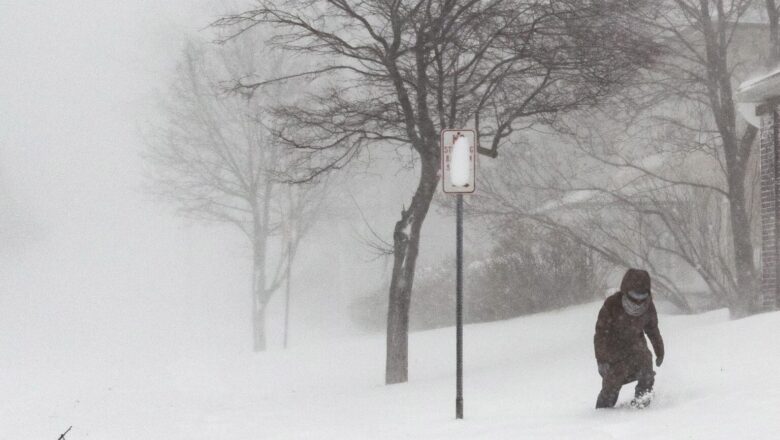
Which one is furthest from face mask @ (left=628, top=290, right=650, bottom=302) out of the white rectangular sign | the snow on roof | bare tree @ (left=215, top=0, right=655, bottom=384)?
the snow on roof

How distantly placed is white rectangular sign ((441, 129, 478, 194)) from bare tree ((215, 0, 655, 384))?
11.8 feet

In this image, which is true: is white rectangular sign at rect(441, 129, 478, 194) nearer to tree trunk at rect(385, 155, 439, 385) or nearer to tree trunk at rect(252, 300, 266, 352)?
tree trunk at rect(385, 155, 439, 385)

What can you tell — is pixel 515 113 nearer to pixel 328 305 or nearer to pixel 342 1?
pixel 342 1

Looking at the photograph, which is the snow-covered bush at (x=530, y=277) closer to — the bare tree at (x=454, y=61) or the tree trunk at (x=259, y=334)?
the tree trunk at (x=259, y=334)

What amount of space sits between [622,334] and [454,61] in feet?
19.3

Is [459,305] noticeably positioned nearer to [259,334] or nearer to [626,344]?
[626,344]

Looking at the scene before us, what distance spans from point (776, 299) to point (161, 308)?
3857 centimetres

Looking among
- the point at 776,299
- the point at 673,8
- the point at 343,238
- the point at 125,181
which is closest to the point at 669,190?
the point at 673,8

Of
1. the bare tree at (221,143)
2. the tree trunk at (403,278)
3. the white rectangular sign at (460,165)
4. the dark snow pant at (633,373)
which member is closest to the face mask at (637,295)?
the dark snow pant at (633,373)

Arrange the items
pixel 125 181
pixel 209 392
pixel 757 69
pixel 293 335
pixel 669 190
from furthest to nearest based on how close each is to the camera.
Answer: pixel 125 181
pixel 293 335
pixel 669 190
pixel 757 69
pixel 209 392

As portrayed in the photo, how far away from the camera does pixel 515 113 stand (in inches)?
473

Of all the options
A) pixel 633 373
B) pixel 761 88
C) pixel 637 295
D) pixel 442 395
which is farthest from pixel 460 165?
pixel 761 88

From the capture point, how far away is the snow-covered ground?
6840mm

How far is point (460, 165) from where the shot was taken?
7.91 m
